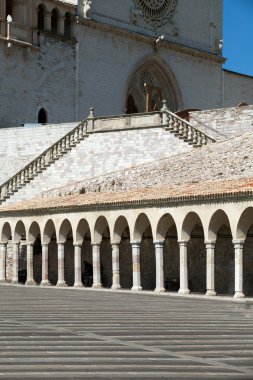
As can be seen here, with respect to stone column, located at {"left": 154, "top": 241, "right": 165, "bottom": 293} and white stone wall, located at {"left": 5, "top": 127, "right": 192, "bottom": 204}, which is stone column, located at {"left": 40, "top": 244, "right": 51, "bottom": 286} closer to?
white stone wall, located at {"left": 5, "top": 127, "right": 192, "bottom": 204}

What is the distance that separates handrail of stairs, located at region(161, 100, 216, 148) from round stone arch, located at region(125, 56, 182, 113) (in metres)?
20.5

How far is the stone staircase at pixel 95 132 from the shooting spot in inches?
1992

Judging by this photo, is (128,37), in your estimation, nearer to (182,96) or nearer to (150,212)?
(182,96)

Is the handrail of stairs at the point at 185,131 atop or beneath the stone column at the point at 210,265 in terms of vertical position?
atop

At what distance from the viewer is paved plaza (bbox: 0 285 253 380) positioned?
53.1 ft

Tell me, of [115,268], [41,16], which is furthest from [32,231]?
[41,16]

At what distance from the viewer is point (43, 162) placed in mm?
55094

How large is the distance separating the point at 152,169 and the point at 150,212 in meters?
7.70

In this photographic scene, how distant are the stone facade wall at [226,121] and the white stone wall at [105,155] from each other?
1840 mm

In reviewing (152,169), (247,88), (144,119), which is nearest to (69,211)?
(152,169)

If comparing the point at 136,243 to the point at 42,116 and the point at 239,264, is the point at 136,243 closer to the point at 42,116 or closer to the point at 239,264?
the point at 239,264

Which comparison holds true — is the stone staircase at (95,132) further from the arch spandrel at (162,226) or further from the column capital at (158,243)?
the column capital at (158,243)

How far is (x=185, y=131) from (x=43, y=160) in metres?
7.85

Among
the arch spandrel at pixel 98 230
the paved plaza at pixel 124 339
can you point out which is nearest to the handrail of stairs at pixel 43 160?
the arch spandrel at pixel 98 230
